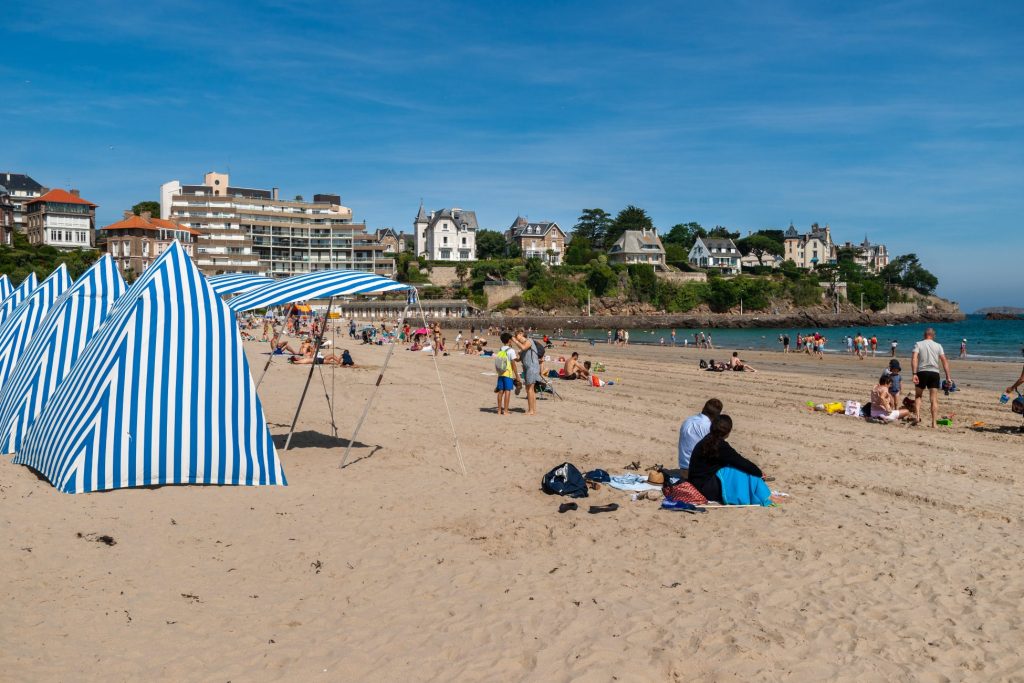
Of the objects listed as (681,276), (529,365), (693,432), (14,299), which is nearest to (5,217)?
(681,276)

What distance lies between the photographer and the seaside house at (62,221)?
81.6 meters

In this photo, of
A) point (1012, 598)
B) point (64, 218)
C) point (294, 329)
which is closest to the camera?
point (1012, 598)

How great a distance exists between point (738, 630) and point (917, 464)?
593 cm

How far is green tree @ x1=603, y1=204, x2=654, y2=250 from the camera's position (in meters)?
112

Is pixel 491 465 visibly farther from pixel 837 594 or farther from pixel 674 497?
pixel 837 594

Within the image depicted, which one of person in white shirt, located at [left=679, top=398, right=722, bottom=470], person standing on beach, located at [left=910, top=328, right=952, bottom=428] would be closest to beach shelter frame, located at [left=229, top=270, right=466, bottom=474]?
person in white shirt, located at [left=679, top=398, right=722, bottom=470]

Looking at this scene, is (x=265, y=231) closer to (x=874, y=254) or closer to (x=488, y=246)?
(x=488, y=246)

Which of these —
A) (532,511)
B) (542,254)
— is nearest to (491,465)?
(532,511)

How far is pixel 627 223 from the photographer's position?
368 feet

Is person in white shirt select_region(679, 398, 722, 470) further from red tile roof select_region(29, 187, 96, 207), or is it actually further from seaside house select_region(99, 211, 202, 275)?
red tile roof select_region(29, 187, 96, 207)

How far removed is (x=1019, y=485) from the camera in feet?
27.1

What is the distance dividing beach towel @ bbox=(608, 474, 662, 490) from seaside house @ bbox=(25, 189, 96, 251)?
8705 centimetres

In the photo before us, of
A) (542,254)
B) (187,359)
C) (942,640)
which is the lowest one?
(942,640)

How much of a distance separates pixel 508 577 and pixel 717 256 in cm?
11544
